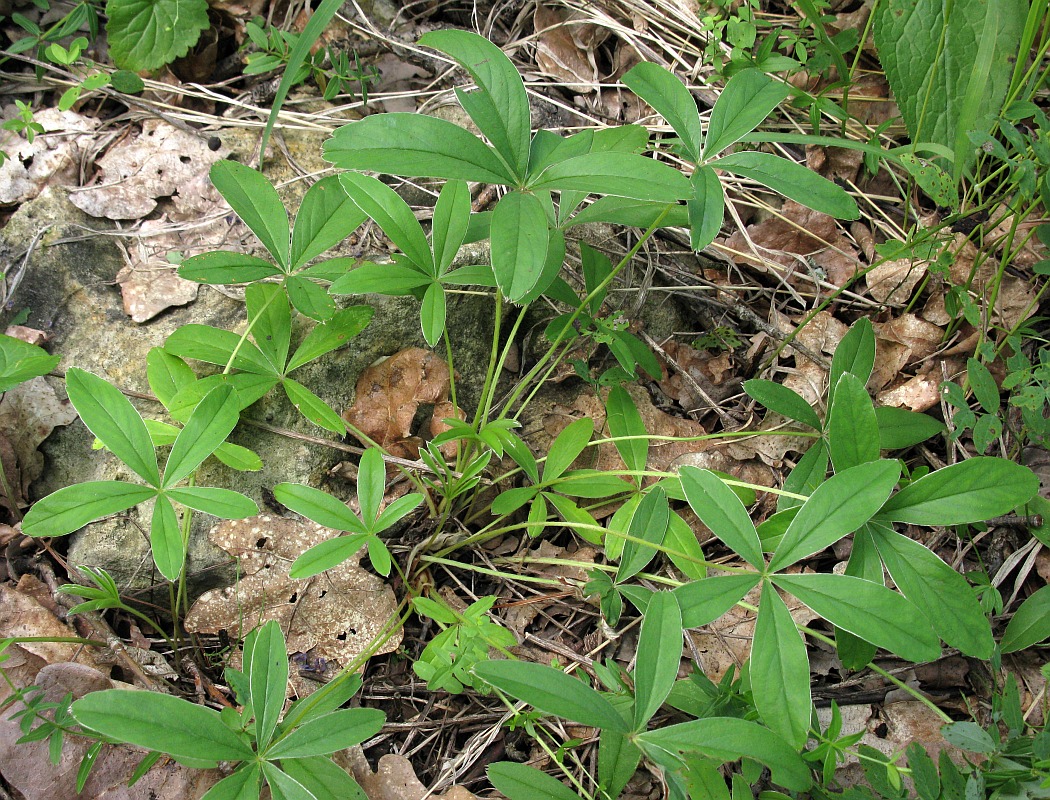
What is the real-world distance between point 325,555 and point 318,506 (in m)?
0.13

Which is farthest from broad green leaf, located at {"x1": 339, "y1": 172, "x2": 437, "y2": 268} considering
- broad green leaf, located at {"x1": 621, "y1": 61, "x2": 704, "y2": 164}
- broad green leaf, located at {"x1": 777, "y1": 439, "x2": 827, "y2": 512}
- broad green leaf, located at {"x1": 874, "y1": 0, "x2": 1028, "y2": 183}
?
broad green leaf, located at {"x1": 874, "y1": 0, "x2": 1028, "y2": 183}

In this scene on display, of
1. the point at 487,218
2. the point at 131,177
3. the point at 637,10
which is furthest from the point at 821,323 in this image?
the point at 131,177

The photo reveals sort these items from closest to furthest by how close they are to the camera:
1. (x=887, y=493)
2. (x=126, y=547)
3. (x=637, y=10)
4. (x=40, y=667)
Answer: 1. (x=887, y=493)
2. (x=40, y=667)
3. (x=126, y=547)
4. (x=637, y=10)

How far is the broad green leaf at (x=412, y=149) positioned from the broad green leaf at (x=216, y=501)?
759 mm

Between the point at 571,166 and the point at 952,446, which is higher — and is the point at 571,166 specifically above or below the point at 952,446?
above

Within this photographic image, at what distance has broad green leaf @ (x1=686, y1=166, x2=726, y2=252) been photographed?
137cm

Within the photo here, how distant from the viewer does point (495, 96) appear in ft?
4.66

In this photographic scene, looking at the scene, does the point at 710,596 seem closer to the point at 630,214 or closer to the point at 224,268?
the point at 630,214

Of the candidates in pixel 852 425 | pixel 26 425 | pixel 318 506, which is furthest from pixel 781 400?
pixel 26 425

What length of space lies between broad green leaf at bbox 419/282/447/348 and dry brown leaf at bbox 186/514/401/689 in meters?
0.63

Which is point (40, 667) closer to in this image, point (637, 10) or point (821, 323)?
point (821, 323)

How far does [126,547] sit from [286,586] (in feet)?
1.39

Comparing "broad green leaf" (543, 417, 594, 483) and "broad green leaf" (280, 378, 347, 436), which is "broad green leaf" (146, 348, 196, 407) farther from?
"broad green leaf" (543, 417, 594, 483)

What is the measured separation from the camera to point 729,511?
1398mm
